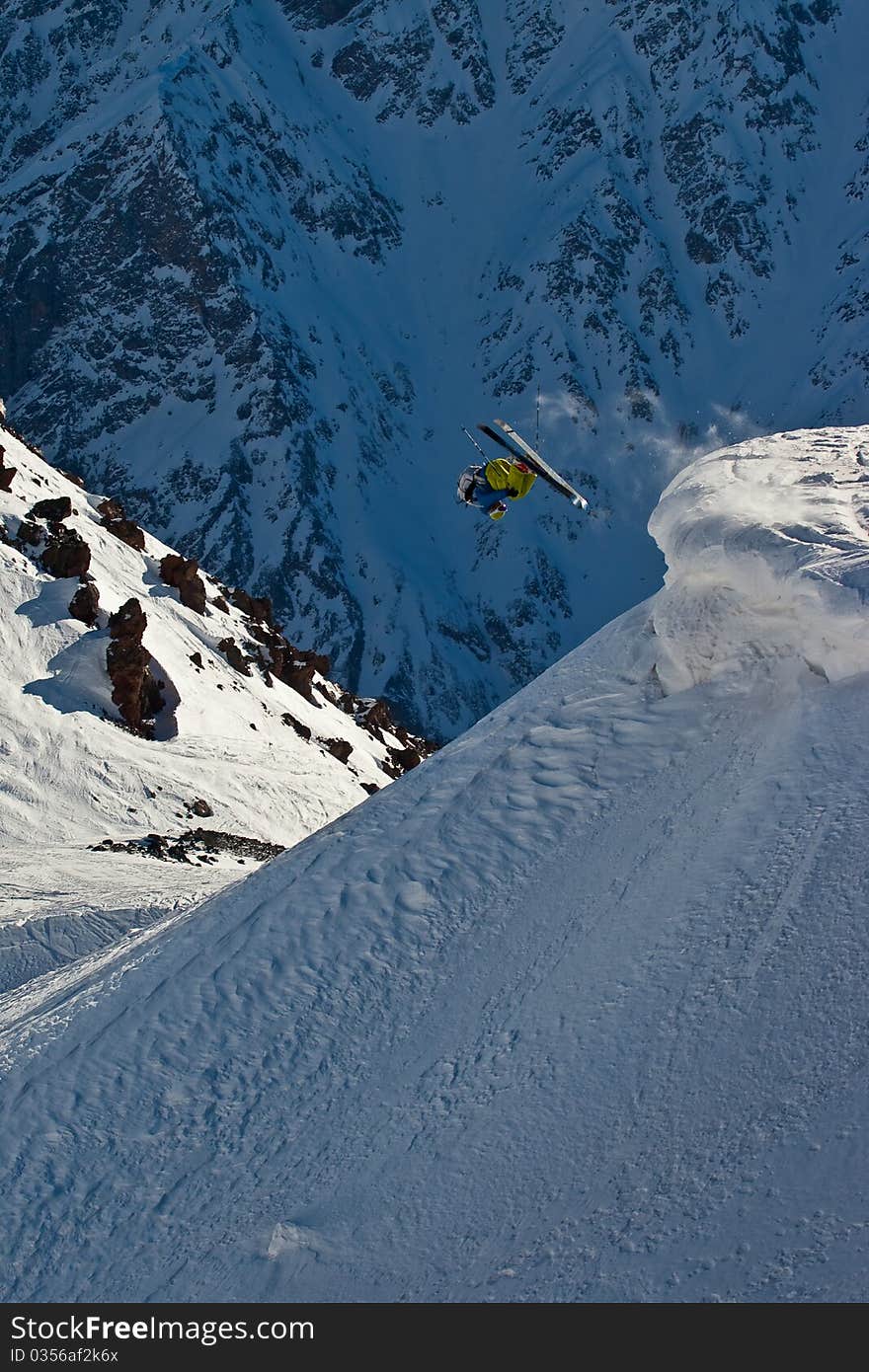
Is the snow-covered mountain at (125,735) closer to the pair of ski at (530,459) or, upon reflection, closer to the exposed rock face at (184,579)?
the exposed rock face at (184,579)

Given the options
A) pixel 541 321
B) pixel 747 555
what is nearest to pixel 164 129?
pixel 541 321

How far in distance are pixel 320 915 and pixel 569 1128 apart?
4.55 meters

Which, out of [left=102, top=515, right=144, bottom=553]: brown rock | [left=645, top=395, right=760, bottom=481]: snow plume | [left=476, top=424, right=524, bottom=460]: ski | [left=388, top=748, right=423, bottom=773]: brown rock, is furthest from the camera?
[left=645, top=395, right=760, bottom=481]: snow plume

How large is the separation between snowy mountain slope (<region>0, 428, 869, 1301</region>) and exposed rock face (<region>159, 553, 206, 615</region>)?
3275 centimetres

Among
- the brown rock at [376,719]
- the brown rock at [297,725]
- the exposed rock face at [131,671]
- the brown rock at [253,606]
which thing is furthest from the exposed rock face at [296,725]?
the brown rock at [376,719]

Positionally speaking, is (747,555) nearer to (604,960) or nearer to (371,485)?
(604,960)

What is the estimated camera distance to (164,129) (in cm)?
19088

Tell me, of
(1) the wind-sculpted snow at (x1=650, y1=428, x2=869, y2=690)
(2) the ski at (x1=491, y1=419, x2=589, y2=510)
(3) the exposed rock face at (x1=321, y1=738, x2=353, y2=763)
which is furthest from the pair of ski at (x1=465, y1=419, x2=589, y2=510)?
(3) the exposed rock face at (x1=321, y1=738, x2=353, y2=763)

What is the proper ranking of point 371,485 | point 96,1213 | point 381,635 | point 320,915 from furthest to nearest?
point 371,485 → point 381,635 → point 320,915 → point 96,1213

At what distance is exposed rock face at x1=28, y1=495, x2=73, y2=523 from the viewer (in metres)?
46.1

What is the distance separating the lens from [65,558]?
4434 cm

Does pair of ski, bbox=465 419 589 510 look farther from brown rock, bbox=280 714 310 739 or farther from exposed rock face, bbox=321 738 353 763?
exposed rock face, bbox=321 738 353 763

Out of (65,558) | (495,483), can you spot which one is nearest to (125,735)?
(65,558)

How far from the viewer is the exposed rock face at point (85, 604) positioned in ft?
141
